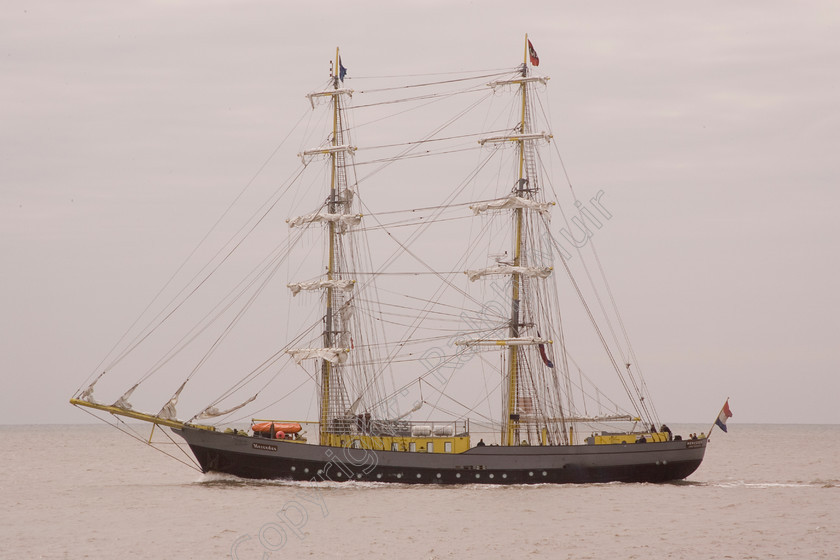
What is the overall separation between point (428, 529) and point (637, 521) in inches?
409

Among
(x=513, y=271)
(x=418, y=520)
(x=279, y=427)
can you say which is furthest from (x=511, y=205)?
(x=418, y=520)

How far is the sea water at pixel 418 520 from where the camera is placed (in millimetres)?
46219

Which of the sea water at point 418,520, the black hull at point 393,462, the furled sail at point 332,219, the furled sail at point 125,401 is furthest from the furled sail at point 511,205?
the furled sail at point 125,401

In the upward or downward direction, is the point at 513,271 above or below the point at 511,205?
below

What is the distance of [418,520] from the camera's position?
5306 centimetres

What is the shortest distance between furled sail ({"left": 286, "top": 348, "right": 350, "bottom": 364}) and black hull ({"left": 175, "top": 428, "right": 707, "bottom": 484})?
19.0 feet

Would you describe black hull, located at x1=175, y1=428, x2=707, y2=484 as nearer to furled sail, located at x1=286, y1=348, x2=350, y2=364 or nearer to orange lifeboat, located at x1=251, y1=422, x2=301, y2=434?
orange lifeboat, located at x1=251, y1=422, x2=301, y2=434

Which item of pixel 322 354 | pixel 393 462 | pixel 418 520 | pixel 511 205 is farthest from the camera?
pixel 511 205

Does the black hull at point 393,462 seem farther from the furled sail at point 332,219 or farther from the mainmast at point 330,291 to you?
the furled sail at point 332,219

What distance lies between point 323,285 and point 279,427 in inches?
354

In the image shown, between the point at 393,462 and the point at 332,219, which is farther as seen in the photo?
the point at 332,219

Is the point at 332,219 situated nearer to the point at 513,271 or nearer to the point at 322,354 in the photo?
the point at 322,354

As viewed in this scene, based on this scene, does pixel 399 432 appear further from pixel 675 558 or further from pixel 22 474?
pixel 22 474

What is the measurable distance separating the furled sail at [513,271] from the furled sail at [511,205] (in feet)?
12.0
